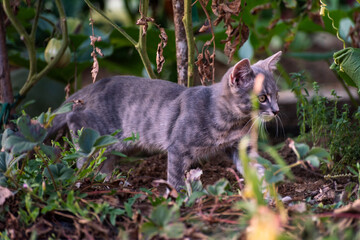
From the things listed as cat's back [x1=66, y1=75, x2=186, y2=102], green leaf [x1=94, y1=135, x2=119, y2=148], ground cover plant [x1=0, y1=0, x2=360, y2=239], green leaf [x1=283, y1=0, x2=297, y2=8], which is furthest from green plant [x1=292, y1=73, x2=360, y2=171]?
green leaf [x1=94, y1=135, x2=119, y2=148]

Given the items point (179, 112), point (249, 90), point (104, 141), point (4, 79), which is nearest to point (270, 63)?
point (249, 90)

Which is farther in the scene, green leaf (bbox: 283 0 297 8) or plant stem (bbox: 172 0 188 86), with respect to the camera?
green leaf (bbox: 283 0 297 8)

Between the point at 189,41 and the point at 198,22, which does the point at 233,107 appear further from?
the point at 198,22

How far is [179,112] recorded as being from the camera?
239 centimetres

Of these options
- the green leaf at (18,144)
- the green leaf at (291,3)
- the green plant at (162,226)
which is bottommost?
the green plant at (162,226)

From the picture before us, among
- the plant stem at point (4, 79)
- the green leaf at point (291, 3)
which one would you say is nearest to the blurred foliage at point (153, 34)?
the green leaf at point (291, 3)

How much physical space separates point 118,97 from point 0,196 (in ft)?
4.26

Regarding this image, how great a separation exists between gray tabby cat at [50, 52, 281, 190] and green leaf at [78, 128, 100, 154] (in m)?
0.71

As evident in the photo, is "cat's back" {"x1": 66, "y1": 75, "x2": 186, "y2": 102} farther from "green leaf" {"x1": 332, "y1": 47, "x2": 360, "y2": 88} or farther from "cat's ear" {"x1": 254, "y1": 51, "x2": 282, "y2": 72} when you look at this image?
"green leaf" {"x1": 332, "y1": 47, "x2": 360, "y2": 88}

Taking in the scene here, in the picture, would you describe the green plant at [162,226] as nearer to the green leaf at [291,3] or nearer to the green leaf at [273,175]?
the green leaf at [273,175]

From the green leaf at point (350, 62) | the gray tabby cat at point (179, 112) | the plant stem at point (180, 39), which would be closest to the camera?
the green leaf at point (350, 62)

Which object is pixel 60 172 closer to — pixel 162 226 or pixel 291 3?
pixel 162 226

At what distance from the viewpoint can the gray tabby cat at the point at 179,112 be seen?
223 cm

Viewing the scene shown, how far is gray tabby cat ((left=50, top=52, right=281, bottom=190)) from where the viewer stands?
2.23 m
